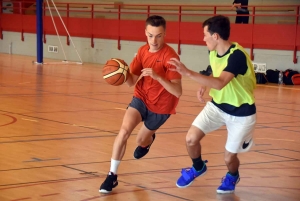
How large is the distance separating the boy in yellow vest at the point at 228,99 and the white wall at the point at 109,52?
12.8 m

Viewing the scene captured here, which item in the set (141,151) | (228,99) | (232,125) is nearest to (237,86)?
(228,99)

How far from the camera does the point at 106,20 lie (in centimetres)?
2328

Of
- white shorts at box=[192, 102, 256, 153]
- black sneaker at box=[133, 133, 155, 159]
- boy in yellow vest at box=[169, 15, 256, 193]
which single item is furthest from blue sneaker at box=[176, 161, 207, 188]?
black sneaker at box=[133, 133, 155, 159]

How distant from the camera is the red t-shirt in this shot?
237 inches

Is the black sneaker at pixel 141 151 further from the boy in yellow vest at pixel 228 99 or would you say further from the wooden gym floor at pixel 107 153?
the boy in yellow vest at pixel 228 99

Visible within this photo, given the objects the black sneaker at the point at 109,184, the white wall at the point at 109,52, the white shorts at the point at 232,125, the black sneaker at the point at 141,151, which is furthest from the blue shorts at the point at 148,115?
the white wall at the point at 109,52

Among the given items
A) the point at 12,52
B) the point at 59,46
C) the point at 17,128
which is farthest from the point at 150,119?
the point at 12,52

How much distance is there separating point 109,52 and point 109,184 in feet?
59.0

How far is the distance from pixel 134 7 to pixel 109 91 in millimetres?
9789

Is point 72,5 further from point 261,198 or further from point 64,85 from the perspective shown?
point 261,198

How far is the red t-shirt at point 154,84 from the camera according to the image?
603cm

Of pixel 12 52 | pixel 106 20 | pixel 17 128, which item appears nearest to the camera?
pixel 17 128

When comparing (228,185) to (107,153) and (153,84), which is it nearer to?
(153,84)

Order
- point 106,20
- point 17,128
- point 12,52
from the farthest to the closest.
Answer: point 12,52, point 106,20, point 17,128
